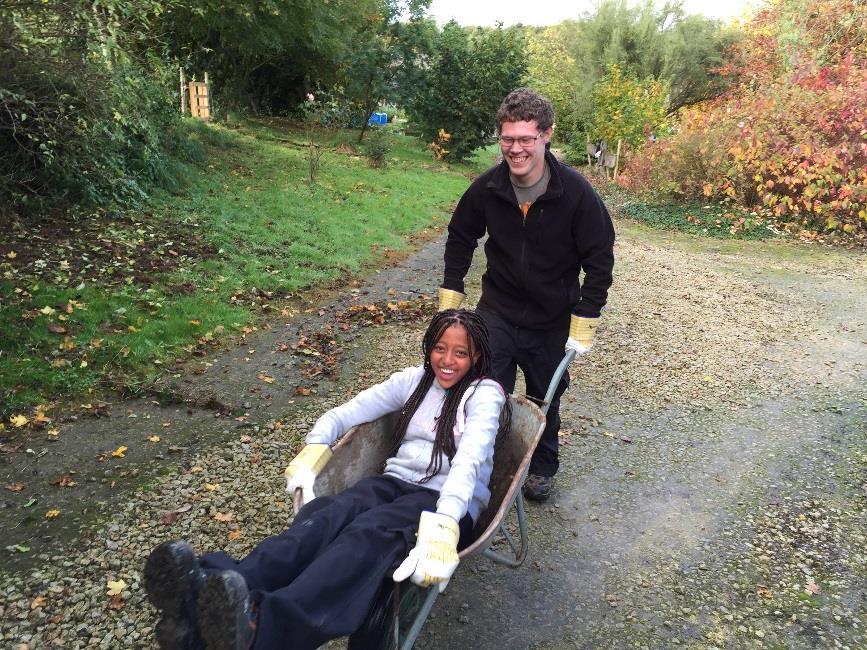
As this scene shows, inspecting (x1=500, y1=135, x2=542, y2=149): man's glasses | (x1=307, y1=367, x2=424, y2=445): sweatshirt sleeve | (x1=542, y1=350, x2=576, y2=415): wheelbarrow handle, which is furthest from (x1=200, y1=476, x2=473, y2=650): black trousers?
(x1=500, y1=135, x2=542, y2=149): man's glasses

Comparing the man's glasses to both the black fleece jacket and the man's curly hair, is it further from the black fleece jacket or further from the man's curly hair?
the black fleece jacket

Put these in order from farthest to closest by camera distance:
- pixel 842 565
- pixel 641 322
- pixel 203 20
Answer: pixel 203 20 < pixel 641 322 < pixel 842 565

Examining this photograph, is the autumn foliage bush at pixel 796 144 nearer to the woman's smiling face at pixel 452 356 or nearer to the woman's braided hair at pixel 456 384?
the woman's braided hair at pixel 456 384

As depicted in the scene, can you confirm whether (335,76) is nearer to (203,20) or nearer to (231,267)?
(203,20)

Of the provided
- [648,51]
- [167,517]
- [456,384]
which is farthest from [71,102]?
[648,51]

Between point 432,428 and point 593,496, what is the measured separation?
169 centimetres

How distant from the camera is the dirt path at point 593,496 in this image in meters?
2.92

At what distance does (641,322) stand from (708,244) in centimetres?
556

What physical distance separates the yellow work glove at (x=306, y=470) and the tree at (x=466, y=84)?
20531 mm

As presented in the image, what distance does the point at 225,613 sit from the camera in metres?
1.72

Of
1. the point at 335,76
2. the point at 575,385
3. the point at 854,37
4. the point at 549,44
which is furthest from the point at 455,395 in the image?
the point at 549,44

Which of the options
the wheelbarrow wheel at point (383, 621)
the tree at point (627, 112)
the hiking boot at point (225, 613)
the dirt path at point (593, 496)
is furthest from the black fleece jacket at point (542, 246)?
the tree at point (627, 112)

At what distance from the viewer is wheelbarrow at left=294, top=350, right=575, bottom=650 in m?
2.16

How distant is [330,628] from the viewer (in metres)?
1.92
